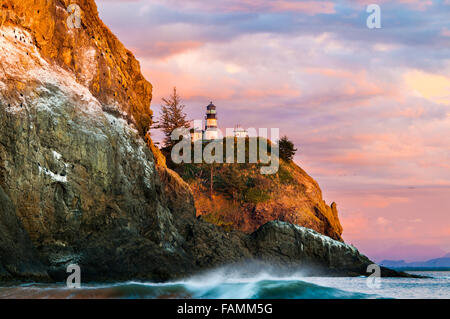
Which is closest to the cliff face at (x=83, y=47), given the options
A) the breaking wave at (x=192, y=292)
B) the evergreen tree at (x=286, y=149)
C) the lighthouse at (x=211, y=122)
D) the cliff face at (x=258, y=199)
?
the breaking wave at (x=192, y=292)

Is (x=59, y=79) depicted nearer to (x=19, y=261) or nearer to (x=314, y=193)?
(x=19, y=261)

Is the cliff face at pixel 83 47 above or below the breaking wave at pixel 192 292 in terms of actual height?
above

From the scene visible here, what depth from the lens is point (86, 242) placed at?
1080 inches

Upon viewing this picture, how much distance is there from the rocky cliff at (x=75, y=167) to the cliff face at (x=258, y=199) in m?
26.5

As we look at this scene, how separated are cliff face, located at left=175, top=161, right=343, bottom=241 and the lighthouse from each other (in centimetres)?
2458

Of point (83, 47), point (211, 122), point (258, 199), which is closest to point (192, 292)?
point (83, 47)

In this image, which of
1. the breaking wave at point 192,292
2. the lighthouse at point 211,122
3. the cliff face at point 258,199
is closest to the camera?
the breaking wave at point 192,292

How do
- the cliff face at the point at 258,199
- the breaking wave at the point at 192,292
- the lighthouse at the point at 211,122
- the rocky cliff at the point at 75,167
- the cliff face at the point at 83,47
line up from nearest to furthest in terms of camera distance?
the breaking wave at the point at 192,292 → the rocky cliff at the point at 75,167 → the cliff face at the point at 83,47 → the cliff face at the point at 258,199 → the lighthouse at the point at 211,122

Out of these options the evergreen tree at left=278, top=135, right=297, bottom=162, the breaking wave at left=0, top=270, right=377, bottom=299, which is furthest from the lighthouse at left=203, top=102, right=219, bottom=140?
the breaking wave at left=0, top=270, right=377, bottom=299

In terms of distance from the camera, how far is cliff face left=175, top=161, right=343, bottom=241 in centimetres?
6290

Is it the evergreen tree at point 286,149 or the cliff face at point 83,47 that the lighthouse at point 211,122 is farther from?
the cliff face at point 83,47

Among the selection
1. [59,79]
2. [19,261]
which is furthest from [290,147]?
[19,261]

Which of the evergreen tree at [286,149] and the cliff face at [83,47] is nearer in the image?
the cliff face at [83,47]

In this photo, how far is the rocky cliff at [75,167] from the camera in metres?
25.5
